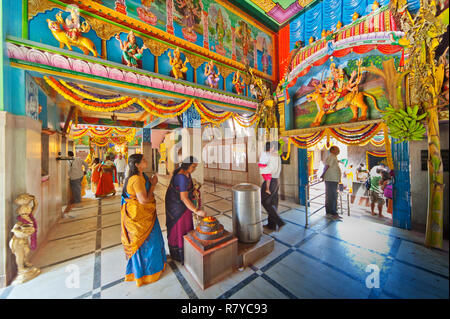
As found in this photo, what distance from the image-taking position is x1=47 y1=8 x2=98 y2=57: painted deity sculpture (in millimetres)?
2393

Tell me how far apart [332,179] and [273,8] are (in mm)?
5012

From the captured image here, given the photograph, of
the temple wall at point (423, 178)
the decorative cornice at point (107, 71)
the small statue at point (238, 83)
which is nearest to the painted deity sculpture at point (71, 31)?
the decorative cornice at point (107, 71)

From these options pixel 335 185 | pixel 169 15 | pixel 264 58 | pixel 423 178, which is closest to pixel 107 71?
pixel 169 15

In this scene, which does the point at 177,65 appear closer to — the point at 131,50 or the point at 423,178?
the point at 131,50

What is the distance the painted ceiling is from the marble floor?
5675 millimetres

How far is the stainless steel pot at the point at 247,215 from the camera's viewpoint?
2.44 m

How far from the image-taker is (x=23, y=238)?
1939 millimetres

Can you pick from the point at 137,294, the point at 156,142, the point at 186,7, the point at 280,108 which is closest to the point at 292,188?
the point at 280,108

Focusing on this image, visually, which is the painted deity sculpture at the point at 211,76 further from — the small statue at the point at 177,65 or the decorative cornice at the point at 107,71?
the small statue at the point at 177,65

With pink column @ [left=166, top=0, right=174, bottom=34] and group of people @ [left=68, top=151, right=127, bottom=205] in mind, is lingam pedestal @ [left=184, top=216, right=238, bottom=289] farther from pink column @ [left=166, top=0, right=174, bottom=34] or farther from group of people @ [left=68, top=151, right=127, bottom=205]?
group of people @ [left=68, top=151, right=127, bottom=205]

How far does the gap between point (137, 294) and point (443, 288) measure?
2.49 m

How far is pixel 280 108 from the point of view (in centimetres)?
511

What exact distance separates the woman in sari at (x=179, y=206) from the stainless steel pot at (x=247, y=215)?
2.06ft

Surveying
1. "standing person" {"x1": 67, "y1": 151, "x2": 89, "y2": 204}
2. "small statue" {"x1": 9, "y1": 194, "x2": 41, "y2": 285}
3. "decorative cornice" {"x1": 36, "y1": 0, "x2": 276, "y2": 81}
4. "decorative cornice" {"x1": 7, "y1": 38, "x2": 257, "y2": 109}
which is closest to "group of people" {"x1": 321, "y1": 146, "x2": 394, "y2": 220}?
"decorative cornice" {"x1": 7, "y1": 38, "x2": 257, "y2": 109}
